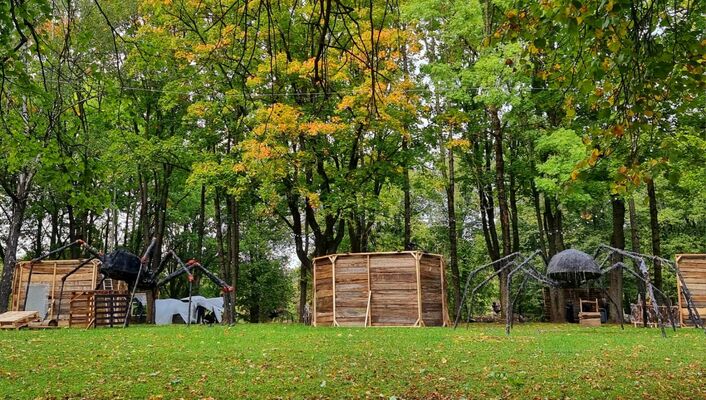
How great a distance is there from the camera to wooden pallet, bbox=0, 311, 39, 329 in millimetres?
16281

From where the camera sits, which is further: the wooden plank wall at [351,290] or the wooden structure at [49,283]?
the wooden structure at [49,283]

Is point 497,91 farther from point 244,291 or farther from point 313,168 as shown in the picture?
point 244,291

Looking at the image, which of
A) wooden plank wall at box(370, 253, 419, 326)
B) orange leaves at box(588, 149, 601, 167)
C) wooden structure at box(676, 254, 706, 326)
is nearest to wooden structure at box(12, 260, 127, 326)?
wooden plank wall at box(370, 253, 419, 326)

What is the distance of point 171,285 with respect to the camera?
115 ft

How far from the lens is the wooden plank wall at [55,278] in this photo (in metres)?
20.7

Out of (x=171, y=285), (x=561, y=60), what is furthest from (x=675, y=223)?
(x=171, y=285)

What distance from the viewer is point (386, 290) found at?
1705 cm

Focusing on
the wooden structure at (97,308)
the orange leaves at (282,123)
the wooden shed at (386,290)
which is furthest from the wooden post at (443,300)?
the wooden structure at (97,308)

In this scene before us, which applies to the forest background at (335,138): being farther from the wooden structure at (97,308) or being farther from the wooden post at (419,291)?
the wooden structure at (97,308)

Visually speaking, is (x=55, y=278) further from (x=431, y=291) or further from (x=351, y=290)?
(x=431, y=291)

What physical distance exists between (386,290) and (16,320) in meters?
11.3

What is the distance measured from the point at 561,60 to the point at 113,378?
6.60 meters

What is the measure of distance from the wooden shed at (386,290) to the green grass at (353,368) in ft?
18.4

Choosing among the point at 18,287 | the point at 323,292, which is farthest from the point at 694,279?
the point at 18,287
